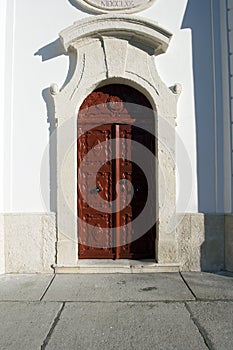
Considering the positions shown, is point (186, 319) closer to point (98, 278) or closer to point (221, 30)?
point (98, 278)

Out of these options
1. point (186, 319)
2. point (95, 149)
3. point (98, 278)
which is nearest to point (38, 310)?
point (98, 278)

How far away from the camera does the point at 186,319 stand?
10.6 ft

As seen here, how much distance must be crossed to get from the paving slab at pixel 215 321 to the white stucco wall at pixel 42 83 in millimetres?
1699

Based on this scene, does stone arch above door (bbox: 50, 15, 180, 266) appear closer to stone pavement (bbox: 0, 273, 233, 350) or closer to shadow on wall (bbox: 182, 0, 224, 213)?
shadow on wall (bbox: 182, 0, 224, 213)

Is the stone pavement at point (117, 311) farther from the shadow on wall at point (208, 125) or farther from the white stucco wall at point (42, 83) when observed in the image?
the white stucco wall at point (42, 83)

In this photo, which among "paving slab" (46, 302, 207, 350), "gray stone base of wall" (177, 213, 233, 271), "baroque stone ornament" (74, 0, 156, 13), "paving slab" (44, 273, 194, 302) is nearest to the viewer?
"paving slab" (46, 302, 207, 350)

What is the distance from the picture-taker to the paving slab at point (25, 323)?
9.17 ft

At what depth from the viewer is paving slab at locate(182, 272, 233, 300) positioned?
12.7 feet

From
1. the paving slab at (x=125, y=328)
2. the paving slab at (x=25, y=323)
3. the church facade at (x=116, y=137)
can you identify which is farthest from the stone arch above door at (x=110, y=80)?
the paving slab at (x=125, y=328)

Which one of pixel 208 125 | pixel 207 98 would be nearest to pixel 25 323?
pixel 208 125

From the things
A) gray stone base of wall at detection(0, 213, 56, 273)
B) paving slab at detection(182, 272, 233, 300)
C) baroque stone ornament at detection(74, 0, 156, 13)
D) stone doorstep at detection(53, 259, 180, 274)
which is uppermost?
baroque stone ornament at detection(74, 0, 156, 13)

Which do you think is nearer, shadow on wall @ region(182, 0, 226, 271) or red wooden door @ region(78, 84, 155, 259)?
shadow on wall @ region(182, 0, 226, 271)

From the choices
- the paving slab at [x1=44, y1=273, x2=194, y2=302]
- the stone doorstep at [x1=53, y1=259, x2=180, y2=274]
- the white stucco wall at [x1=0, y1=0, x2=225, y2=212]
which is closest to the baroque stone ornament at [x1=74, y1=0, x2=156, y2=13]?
the white stucco wall at [x1=0, y1=0, x2=225, y2=212]

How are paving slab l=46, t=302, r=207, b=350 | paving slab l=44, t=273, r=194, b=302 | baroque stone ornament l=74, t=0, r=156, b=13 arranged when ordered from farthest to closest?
baroque stone ornament l=74, t=0, r=156, b=13
paving slab l=44, t=273, r=194, b=302
paving slab l=46, t=302, r=207, b=350
